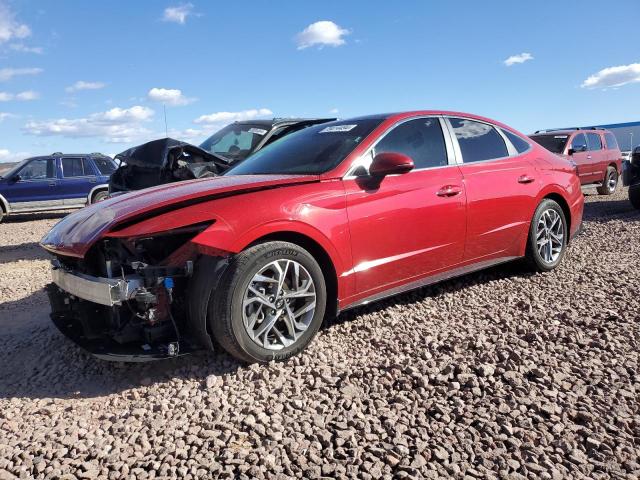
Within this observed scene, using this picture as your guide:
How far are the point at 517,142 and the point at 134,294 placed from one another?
383 centimetres

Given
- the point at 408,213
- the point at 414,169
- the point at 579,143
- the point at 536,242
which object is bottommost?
the point at 536,242

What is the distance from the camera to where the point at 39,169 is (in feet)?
43.3

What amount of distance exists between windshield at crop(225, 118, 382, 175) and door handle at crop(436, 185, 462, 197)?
2.37ft

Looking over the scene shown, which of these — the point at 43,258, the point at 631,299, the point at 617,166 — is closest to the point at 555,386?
the point at 631,299

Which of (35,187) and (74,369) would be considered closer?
(74,369)

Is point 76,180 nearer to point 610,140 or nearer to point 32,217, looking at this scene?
point 32,217

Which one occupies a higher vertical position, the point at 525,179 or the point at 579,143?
the point at 579,143

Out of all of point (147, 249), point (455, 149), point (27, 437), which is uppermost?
point (455, 149)

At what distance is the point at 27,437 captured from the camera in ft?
8.21

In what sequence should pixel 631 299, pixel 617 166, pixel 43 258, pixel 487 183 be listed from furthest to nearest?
pixel 617 166 → pixel 43 258 → pixel 487 183 → pixel 631 299

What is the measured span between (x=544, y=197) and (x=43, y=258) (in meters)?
6.73

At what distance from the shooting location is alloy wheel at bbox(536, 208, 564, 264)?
4.88 metres

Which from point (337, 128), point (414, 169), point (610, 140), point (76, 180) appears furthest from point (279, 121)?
point (610, 140)

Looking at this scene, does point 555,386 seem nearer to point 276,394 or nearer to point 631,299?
point 276,394
